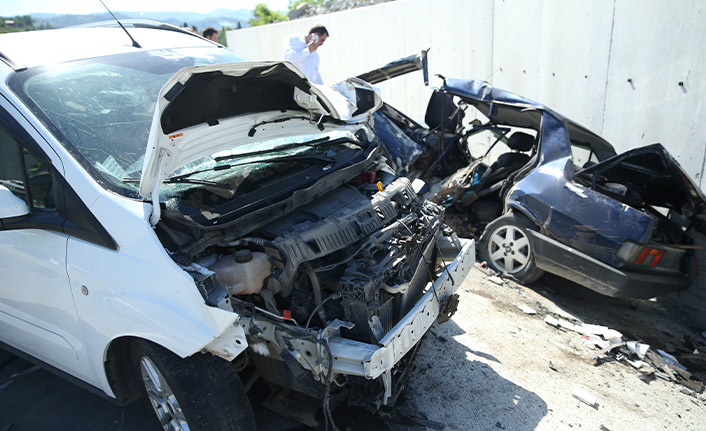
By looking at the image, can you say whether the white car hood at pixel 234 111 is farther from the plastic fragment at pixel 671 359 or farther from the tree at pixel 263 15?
the tree at pixel 263 15

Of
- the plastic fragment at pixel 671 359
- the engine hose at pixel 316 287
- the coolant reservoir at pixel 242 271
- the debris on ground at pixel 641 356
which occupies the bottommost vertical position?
the plastic fragment at pixel 671 359

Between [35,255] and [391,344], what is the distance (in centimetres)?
191

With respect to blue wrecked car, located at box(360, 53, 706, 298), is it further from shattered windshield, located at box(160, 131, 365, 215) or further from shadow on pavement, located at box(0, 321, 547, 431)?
shattered windshield, located at box(160, 131, 365, 215)

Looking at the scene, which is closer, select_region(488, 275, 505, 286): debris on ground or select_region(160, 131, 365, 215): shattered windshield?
select_region(160, 131, 365, 215): shattered windshield

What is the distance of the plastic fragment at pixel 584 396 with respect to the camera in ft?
10.9

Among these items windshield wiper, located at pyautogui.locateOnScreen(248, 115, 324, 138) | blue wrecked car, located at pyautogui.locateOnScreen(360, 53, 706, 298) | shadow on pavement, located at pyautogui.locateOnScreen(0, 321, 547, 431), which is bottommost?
shadow on pavement, located at pyautogui.locateOnScreen(0, 321, 547, 431)

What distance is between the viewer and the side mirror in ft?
8.09

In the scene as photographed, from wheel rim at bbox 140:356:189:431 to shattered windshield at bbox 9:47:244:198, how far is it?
88cm

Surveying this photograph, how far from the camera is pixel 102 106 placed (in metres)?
2.91

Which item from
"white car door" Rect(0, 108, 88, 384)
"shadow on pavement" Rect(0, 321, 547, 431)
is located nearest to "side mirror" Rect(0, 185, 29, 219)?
"white car door" Rect(0, 108, 88, 384)

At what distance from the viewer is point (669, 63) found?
232 inches

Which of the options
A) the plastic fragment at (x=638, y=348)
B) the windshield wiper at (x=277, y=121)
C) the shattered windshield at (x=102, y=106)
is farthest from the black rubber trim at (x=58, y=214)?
the plastic fragment at (x=638, y=348)

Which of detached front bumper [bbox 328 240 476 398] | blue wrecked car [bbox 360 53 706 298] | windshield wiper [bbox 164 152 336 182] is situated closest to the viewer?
detached front bumper [bbox 328 240 476 398]

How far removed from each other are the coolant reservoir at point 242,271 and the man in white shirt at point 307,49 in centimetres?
466
